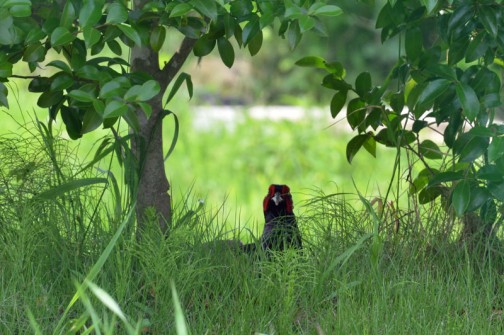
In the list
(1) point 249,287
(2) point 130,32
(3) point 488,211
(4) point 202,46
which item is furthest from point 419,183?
(2) point 130,32

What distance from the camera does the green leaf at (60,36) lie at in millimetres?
2176

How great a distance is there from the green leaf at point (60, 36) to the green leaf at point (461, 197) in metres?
1.10

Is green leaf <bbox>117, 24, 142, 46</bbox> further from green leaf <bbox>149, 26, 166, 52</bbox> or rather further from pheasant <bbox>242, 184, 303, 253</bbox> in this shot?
pheasant <bbox>242, 184, 303, 253</bbox>

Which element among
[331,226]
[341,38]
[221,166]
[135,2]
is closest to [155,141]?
[135,2]

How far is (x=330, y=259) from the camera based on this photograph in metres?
2.70

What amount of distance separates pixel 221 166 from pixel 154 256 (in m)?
4.56

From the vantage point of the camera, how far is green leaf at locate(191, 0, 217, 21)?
2203 mm

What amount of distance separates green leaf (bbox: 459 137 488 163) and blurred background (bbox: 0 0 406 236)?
10.8 feet

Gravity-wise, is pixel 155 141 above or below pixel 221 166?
below

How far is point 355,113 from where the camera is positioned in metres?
3.06

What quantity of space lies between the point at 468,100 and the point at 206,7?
760 mm

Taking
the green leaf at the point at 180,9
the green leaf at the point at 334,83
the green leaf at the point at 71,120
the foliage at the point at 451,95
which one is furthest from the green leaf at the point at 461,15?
the green leaf at the point at 71,120

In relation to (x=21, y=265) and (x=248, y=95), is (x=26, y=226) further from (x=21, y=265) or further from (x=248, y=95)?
(x=248, y=95)

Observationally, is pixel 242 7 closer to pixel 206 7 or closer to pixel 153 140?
pixel 206 7
